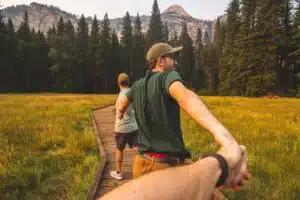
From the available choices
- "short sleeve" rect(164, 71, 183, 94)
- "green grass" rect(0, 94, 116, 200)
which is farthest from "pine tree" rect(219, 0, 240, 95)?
"short sleeve" rect(164, 71, 183, 94)

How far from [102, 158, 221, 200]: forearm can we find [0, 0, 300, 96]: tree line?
44.7 m

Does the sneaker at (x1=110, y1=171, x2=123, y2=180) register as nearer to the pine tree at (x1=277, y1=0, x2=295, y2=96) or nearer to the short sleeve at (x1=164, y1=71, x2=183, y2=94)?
the short sleeve at (x1=164, y1=71, x2=183, y2=94)

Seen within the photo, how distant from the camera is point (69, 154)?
25.4ft

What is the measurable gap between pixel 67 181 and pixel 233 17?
62288 mm

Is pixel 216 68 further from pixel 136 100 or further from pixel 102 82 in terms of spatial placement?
pixel 136 100

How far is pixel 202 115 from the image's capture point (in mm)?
1449

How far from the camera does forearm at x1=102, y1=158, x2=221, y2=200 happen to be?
855 millimetres

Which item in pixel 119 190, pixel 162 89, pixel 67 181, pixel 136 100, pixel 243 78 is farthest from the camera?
pixel 243 78

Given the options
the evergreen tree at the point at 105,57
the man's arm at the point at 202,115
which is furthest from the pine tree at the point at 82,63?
the man's arm at the point at 202,115

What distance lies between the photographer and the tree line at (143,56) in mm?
45188

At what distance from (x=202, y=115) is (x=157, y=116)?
3.60 feet

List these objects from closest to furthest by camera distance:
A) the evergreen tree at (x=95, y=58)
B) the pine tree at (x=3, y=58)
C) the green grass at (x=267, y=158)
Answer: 1. the green grass at (x=267, y=158)
2. the pine tree at (x=3, y=58)
3. the evergreen tree at (x=95, y=58)

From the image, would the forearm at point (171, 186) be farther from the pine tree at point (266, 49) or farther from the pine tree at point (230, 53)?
the pine tree at point (230, 53)

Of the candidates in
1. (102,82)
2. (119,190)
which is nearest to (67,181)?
(119,190)
